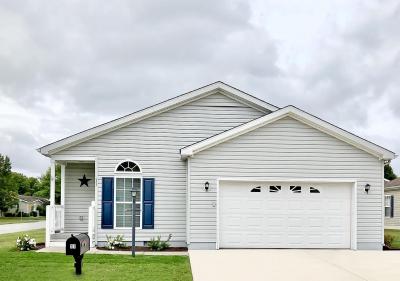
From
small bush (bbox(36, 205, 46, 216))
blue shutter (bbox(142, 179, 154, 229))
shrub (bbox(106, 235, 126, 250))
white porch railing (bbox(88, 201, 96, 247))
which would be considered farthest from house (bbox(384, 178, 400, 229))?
small bush (bbox(36, 205, 46, 216))

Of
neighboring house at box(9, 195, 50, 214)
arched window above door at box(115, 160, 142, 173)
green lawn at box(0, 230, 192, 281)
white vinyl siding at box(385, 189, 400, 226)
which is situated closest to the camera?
green lawn at box(0, 230, 192, 281)

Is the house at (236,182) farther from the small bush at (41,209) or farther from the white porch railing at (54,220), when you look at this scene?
the small bush at (41,209)

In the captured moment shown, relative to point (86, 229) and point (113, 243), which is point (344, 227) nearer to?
point (113, 243)

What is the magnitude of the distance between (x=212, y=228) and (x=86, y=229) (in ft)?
16.2

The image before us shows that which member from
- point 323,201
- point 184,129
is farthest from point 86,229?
point 323,201

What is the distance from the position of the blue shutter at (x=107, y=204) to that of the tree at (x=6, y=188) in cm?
5341

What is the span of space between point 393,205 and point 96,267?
2755cm

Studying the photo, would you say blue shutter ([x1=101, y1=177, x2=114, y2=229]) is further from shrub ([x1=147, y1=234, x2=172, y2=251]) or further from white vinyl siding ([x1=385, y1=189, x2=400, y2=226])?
white vinyl siding ([x1=385, y1=189, x2=400, y2=226])

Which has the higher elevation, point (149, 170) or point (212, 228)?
point (149, 170)

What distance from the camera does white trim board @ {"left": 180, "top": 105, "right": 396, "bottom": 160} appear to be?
57.6ft

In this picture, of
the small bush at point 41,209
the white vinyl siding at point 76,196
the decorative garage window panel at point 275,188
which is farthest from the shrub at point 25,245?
the small bush at point 41,209

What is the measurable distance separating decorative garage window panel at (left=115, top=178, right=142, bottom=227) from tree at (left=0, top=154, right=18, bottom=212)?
53419 mm

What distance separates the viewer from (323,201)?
18.1m

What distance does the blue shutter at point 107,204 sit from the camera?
61.0 ft
